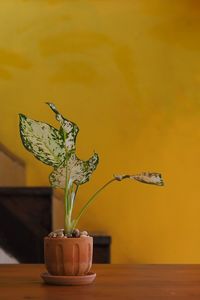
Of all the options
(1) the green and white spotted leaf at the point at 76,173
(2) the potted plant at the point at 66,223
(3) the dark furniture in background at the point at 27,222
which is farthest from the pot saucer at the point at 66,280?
(3) the dark furniture in background at the point at 27,222

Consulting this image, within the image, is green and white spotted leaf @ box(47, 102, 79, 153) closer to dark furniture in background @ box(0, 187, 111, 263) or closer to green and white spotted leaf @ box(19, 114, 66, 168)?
green and white spotted leaf @ box(19, 114, 66, 168)

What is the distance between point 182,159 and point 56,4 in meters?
1.13

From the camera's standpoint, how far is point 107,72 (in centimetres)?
352

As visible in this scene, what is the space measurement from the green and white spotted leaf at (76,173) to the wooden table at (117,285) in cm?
22

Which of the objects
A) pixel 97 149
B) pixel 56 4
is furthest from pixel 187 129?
pixel 56 4

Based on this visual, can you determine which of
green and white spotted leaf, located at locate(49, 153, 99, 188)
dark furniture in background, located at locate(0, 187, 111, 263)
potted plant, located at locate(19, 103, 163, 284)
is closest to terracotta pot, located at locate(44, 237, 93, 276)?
potted plant, located at locate(19, 103, 163, 284)

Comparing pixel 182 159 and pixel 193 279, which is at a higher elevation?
pixel 182 159

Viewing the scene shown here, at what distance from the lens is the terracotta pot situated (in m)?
1.35

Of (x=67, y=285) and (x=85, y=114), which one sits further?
(x=85, y=114)

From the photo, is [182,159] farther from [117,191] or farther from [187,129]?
[117,191]

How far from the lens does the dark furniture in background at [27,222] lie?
9.36 feet

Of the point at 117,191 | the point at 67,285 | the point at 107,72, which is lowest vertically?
the point at 67,285

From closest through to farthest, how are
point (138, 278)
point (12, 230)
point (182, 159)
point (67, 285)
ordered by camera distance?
point (67, 285) → point (138, 278) → point (12, 230) → point (182, 159)

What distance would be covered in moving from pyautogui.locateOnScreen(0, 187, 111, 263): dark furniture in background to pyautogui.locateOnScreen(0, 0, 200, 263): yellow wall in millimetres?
572
